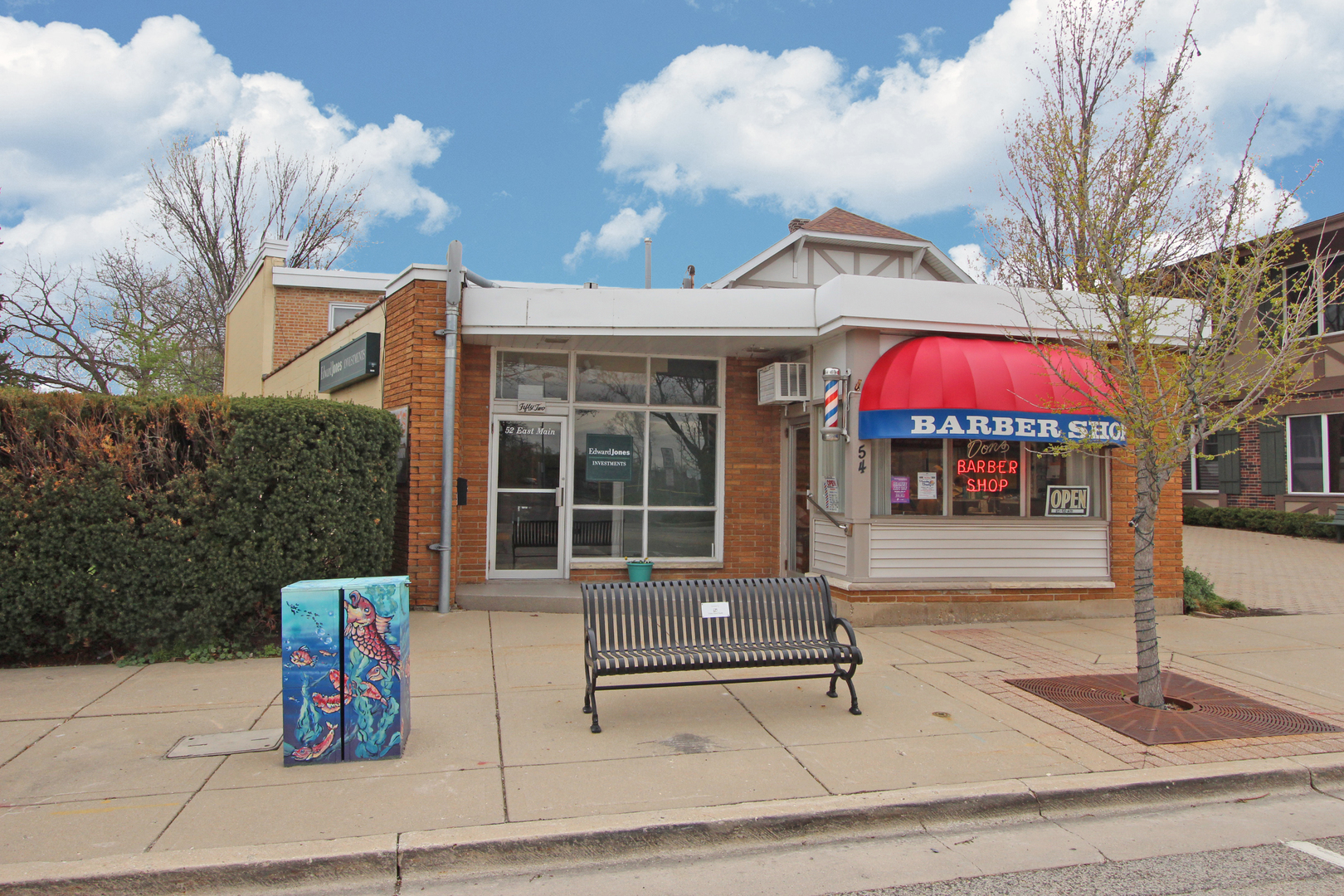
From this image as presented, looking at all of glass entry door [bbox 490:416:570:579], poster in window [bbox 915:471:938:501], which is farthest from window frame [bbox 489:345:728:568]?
poster in window [bbox 915:471:938:501]

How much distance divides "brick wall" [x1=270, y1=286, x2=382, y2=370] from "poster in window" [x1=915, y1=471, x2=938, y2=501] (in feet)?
46.4

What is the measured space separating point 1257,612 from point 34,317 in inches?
1063

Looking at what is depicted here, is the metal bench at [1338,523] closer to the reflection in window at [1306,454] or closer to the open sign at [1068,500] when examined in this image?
the reflection in window at [1306,454]

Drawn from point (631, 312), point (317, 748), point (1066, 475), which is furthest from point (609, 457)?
point (317, 748)

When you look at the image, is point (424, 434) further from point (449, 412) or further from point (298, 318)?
point (298, 318)

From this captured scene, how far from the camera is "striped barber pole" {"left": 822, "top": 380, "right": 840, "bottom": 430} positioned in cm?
896

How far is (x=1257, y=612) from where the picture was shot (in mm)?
10102

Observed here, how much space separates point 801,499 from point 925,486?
70.1 inches

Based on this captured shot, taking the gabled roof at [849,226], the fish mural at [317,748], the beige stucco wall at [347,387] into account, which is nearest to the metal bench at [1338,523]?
the gabled roof at [849,226]

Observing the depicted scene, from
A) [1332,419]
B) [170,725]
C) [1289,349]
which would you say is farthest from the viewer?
[1332,419]

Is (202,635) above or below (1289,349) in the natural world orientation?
below

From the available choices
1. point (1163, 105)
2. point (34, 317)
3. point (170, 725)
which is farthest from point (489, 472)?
point (34, 317)

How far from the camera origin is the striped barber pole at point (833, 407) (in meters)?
8.96

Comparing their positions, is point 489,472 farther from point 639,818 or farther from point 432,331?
point 639,818
